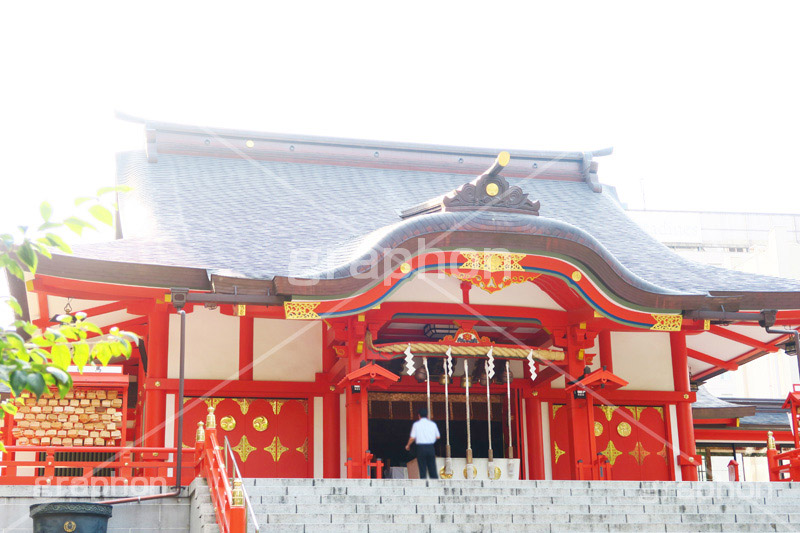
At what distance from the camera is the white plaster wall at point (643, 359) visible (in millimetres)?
15766

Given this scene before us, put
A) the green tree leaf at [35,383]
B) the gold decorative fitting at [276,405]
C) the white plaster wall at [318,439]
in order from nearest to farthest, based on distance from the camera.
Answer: the green tree leaf at [35,383]
the white plaster wall at [318,439]
the gold decorative fitting at [276,405]

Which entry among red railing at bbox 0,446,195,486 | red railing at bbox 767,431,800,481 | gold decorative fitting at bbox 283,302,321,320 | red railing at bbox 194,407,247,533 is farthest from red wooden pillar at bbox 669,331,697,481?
red railing at bbox 194,407,247,533

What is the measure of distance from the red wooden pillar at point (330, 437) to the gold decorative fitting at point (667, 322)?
4.84 metres

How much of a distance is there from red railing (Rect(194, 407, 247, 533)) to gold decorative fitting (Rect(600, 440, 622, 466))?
7.38 meters

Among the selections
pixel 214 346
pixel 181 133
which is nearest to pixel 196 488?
pixel 214 346

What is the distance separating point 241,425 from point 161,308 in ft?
7.13

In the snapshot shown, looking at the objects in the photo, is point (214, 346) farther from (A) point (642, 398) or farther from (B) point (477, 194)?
(A) point (642, 398)

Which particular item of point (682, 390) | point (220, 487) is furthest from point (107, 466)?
point (682, 390)

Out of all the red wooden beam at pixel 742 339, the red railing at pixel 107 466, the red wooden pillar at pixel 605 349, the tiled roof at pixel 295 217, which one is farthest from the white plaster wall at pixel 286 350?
the red wooden beam at pixel 742 339

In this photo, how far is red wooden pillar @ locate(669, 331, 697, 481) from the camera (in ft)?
51.3

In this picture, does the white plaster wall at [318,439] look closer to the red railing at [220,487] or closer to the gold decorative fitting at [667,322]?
the red railing at [220,487]

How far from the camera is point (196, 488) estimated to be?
32.3 feet

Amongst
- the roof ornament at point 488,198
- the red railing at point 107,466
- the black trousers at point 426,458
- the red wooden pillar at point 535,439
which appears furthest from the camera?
the red wooden pillar at point 535,439

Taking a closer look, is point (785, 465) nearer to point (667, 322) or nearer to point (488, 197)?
point (667, 322)
